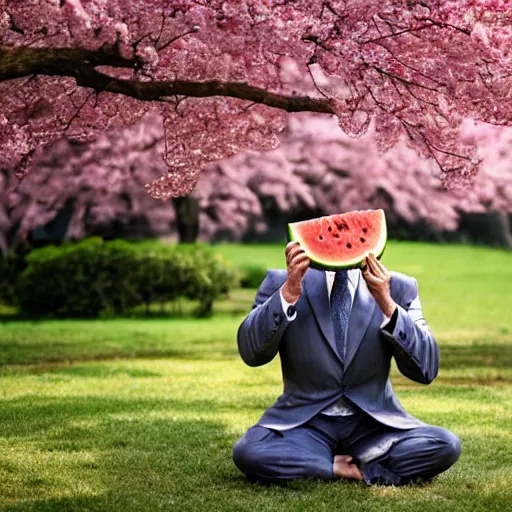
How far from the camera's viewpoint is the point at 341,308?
→ 553cm

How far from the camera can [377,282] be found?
5098 mm

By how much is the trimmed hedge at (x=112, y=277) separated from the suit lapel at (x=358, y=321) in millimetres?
11244

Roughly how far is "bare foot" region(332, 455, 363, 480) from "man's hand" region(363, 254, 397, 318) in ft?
2.66

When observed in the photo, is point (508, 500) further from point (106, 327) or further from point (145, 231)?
point (145, 231)

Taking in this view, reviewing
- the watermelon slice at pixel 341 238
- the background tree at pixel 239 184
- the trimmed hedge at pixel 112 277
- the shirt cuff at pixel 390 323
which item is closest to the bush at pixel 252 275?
the background tree at pixel 239 184

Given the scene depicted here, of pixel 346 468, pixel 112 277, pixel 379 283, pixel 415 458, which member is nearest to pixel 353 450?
pixel 346 468

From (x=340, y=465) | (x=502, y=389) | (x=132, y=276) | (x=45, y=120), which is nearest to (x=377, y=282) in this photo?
(x=340, y=465)

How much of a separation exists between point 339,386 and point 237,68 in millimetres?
2916

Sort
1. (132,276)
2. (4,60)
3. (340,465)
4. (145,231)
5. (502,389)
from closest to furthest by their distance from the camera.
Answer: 1. (340,465)
2. (4,60)
3. (502,389)
4. (132,276)
5. (145,231)

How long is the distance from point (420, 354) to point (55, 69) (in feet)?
9.02

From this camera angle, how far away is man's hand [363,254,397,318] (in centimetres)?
511

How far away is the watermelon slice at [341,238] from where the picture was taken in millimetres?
5234

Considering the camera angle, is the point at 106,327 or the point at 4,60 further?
the point at 106,327

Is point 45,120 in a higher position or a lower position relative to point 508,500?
higher
